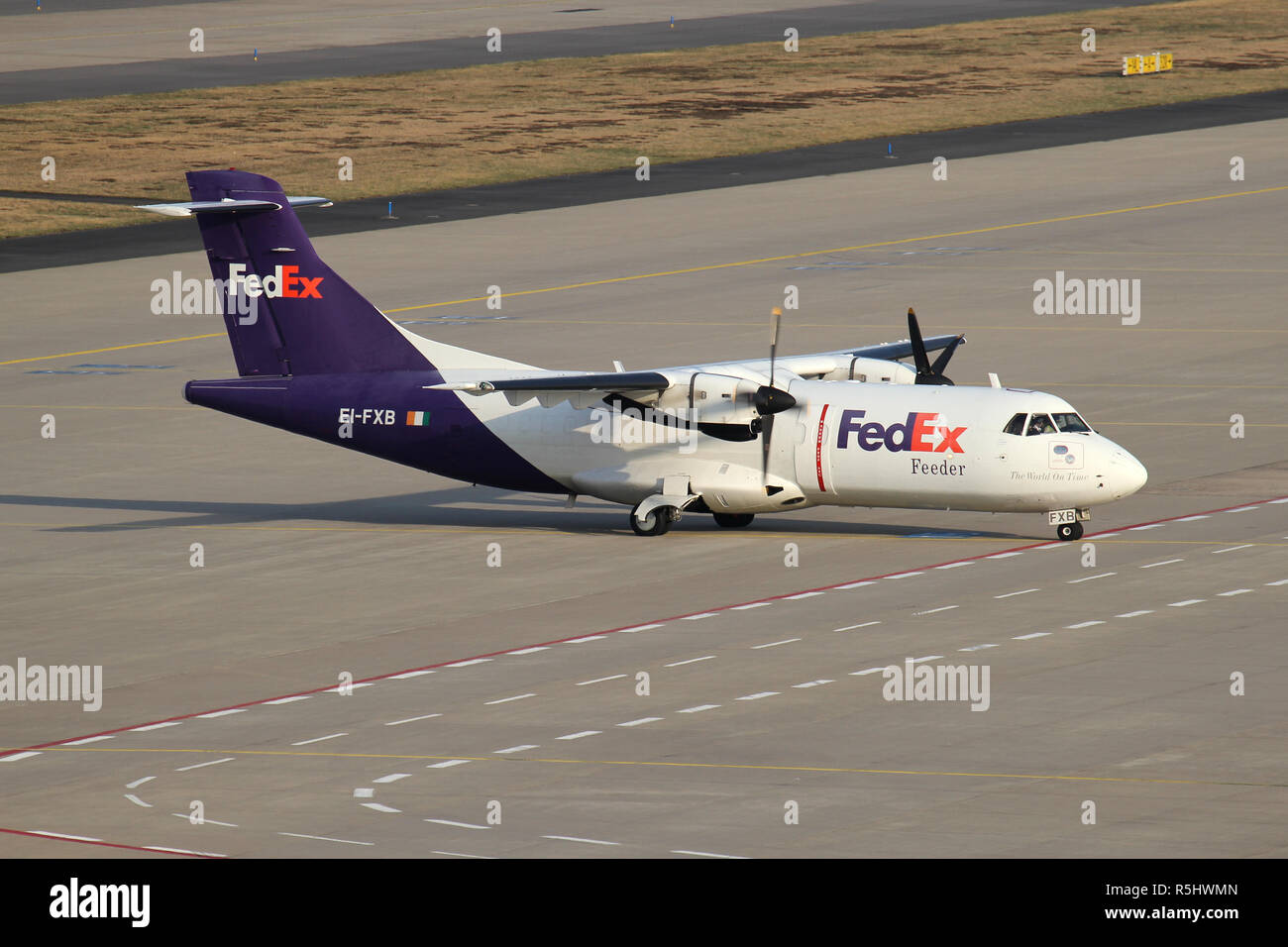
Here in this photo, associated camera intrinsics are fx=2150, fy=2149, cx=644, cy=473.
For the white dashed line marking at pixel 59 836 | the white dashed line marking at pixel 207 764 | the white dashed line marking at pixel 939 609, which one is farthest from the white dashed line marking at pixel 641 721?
the white dashed line marking at pixel 59 836

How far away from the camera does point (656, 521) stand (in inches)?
1591

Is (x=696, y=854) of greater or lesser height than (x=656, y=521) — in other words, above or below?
below

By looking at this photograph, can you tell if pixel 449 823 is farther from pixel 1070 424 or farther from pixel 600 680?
pixel 1070 424

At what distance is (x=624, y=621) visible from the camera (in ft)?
112

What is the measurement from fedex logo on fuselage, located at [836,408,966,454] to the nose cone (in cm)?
259

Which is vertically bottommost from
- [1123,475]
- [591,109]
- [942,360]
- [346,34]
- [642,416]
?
[1123,475]

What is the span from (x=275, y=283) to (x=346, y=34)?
97.9 metres

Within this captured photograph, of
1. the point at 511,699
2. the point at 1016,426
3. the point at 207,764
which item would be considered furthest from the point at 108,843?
the point at 1016,426

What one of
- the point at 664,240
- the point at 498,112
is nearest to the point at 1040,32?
the point at 498,112

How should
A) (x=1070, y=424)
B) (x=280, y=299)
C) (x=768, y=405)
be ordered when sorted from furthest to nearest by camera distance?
1. (x=280, y=299)
2. (x=768, y=405)
3. (x=1070, y=424)

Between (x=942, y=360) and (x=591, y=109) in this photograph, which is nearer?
(x=942, y=360)

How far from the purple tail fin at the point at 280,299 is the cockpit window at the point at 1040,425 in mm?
12077

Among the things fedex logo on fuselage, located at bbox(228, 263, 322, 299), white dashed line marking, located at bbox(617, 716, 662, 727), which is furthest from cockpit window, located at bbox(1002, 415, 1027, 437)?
fedex logo on fuselage, located at bbox(228, 263, 322, 299)

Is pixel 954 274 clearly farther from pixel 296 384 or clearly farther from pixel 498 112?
pixel 498 112
